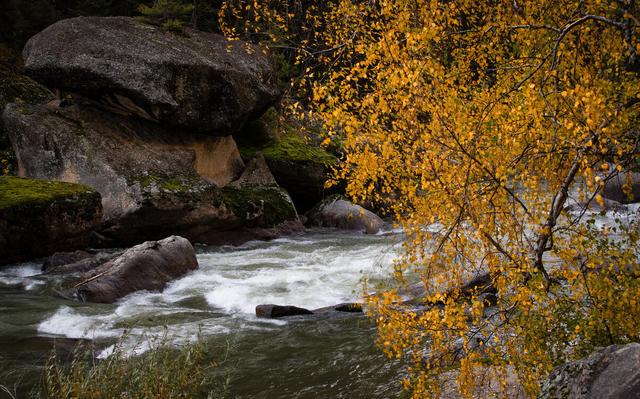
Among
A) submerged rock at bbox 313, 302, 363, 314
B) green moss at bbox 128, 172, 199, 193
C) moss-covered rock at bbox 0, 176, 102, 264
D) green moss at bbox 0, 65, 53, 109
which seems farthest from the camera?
green moss at bbox 0, 65, 53, 109

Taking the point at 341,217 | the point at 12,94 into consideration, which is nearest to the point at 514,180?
the point at 341,217

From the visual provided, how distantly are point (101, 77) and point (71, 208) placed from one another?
4417mm

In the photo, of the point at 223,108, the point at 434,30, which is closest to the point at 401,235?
the point at 223,108

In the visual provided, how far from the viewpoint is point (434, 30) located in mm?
4980

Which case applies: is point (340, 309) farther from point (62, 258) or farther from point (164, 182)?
point (164, 182)

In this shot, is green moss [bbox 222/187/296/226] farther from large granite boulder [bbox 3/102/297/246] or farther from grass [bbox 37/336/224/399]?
grass [bbox 37/336/224/399]

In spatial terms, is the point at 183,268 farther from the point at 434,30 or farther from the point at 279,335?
the point at 434,30

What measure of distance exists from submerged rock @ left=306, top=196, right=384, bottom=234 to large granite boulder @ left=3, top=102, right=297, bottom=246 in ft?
7.63

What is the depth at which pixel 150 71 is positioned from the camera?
1658 cm

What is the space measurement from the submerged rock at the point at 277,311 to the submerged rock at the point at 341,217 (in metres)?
8.99

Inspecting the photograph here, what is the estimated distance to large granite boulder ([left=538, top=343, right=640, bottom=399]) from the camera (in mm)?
3996

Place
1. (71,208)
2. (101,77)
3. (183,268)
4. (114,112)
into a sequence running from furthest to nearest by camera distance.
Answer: (114,112) < (101,77) < (71,208) < (183,268)

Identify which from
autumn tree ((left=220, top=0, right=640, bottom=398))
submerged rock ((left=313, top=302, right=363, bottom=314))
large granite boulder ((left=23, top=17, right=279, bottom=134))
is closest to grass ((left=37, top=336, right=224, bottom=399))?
autumn tree ((left=220, top=0, right=640, bottom=398))

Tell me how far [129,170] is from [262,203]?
4.28 metres
